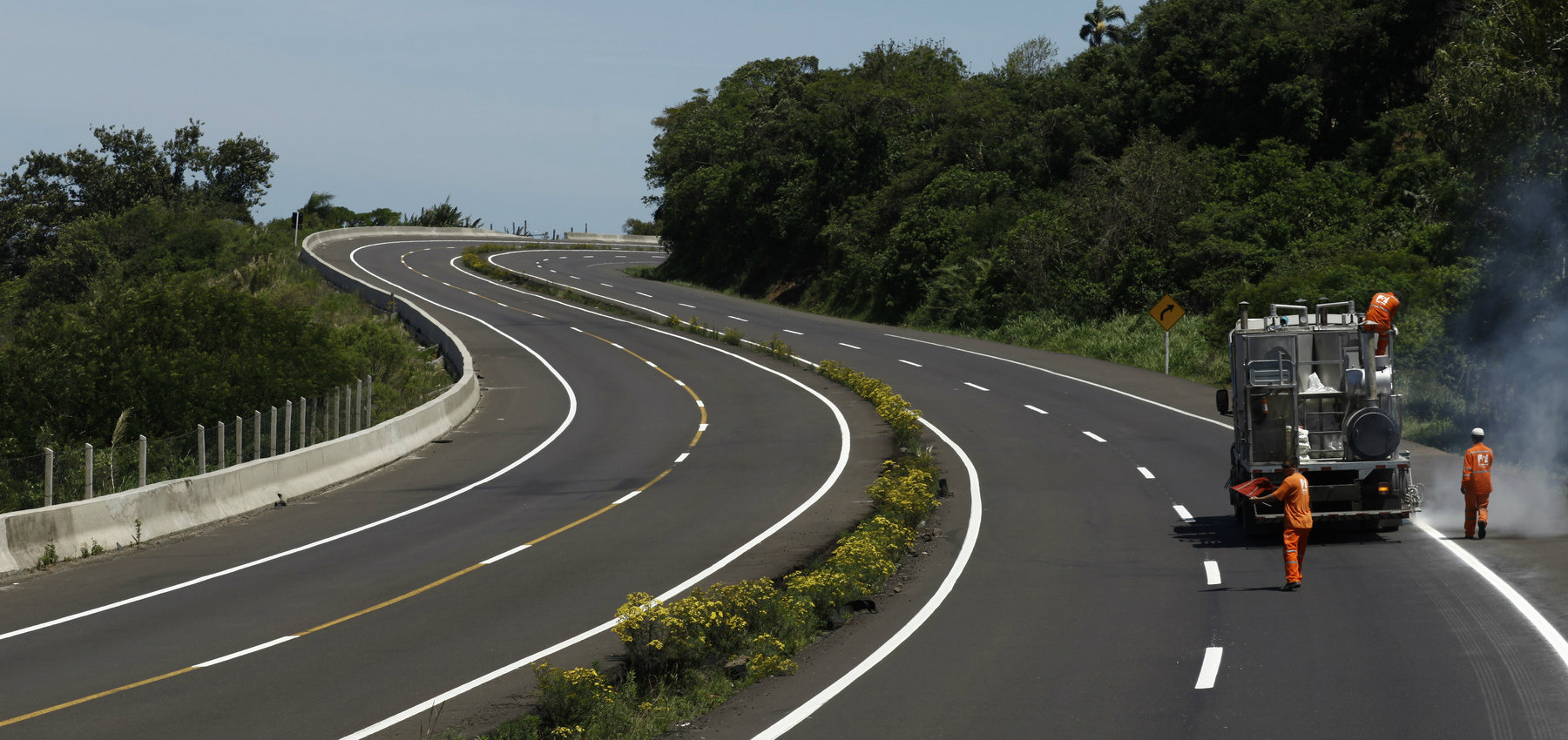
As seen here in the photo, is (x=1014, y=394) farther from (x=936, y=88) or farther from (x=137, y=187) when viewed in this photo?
(x=137, y=187)

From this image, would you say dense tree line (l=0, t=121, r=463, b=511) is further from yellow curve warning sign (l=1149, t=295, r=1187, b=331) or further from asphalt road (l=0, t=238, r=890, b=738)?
yellow curve warning sign (l=1149, t=295, r=1187, b=331)

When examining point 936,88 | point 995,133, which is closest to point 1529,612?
point 995,133

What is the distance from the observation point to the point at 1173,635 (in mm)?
12914

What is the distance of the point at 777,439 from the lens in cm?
3181

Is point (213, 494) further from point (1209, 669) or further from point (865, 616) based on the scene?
point (1209, 669)

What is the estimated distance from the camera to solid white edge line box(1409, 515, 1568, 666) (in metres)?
11.8

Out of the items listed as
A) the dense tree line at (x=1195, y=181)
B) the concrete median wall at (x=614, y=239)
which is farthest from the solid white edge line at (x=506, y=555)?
the concrete median wall at (x=614, y=239)

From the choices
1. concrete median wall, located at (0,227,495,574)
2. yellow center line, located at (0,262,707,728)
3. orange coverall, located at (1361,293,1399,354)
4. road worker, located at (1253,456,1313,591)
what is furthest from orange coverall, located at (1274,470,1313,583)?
concrete median wall, located at (0,227,495,574)

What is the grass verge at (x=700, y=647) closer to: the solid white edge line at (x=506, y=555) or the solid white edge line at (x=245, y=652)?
the solid white edge line at (x=245, y=652)

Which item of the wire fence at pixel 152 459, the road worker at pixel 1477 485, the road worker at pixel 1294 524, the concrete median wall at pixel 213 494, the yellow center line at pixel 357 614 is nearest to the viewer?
the yellow center line at pixel 357 614

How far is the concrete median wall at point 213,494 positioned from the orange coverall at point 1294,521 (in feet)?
51.3

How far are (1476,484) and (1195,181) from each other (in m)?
38.0

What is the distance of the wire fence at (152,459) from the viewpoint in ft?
69.9

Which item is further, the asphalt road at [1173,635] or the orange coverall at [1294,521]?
the orange coverall at [1294,521]
